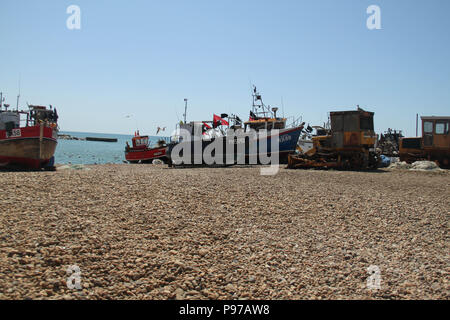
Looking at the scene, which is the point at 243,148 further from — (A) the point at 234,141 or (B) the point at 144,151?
(B) the point at 144,151

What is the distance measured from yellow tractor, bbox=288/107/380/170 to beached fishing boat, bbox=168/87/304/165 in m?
3.39

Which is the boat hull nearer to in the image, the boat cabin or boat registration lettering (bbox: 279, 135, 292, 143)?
boat registration lettering (bbox: 279, 135, 292, 143)

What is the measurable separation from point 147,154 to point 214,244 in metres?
26.2

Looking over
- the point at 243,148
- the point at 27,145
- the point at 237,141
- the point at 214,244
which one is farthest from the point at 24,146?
the point at 214,244

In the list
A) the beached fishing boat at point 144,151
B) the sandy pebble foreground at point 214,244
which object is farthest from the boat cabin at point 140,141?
the sandy pebble foreground at point 214,244

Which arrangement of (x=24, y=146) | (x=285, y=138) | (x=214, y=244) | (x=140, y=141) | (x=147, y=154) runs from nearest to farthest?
(x=214, y=244)
(x=24, y=146)
(x=285, y=138)
(x=147, y=154)
(x=140, y=141)

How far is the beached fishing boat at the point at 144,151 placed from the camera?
29969 mm

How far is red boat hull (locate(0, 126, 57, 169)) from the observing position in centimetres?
1688

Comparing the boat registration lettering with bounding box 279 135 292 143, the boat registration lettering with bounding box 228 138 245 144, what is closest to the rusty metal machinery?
the boat registration lettering with bounding box 279 135 292 143

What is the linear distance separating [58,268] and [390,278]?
4.20 m

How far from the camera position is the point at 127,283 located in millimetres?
3885

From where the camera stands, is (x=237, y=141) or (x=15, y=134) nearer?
(x=15, y=134)

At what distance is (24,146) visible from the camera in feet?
55.6
